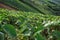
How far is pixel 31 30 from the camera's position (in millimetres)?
7527

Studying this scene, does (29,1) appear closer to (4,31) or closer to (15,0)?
(15,0)

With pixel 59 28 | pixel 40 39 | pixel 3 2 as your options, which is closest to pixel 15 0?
pixel 3 2

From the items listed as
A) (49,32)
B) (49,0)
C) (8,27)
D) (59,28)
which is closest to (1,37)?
(8,27)

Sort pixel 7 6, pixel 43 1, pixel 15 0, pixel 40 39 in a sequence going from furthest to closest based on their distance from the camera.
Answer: pixel 43 1
pixel 15 0
pixel 7 6
pixel 40 39

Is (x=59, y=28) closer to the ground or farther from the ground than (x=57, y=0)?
farther from the ground

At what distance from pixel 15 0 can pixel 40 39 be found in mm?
21911

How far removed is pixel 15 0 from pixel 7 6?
286 centimetres

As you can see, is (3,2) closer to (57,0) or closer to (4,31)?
(57,0)

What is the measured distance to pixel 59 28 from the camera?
825cm

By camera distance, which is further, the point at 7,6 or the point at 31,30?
the point at 7,6

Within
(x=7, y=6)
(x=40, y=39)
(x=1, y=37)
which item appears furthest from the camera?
(x=7, y=6)

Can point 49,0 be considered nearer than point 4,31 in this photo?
No

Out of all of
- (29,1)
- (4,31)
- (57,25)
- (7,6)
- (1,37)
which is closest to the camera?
(1,37)

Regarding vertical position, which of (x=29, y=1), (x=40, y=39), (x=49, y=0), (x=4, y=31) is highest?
(x=40, y=39)
